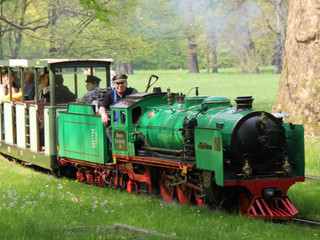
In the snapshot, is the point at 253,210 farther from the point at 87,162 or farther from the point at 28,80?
the point at 28,80

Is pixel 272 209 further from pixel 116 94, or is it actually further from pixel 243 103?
pixel 116 94

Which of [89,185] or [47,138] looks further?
[47,138]

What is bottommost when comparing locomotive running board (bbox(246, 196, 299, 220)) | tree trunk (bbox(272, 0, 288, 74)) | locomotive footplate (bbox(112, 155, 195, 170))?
locomotive running board (bbox(246, 196, 299, 220))

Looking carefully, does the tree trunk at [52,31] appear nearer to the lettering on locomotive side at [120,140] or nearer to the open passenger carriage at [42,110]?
the open passenger carriage at [42,110]

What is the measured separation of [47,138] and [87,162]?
1.32 m

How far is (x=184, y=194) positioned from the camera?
32.5 ft

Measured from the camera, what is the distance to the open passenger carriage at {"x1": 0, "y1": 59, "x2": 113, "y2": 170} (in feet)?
42.3

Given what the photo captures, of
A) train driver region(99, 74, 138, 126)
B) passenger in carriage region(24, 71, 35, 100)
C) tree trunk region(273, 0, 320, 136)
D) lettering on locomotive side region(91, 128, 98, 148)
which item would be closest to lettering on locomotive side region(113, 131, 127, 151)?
train driver region(99, 74, 138, 126)

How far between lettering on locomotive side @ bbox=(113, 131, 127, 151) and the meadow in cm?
73

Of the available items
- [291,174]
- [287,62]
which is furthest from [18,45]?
[291,174]

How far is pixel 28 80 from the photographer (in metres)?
14.2

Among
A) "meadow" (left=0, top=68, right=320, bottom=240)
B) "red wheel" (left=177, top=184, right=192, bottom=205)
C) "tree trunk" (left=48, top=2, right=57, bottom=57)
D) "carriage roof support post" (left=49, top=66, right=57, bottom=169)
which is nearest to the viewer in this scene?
"meadow" (left=0, top=68, right=320, bottom=240)

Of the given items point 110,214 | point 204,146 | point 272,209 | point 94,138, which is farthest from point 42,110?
point 272,209

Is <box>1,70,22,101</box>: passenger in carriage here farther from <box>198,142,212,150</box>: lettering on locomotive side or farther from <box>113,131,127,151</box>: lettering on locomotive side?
<box>198,142,212,150</box>: lettering on locomotive side
